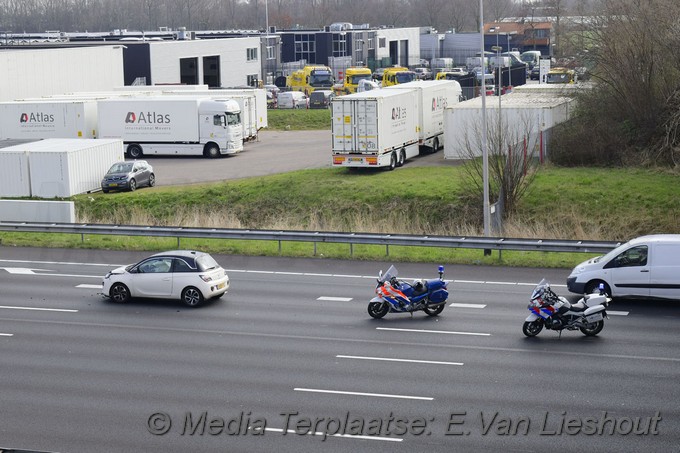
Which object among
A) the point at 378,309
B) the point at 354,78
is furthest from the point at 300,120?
the point at 378,309

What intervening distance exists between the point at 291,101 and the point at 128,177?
3083cm

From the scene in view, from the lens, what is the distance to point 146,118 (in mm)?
49250

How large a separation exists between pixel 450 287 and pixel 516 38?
3843 inches

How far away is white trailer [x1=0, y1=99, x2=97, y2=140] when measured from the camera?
51.3 m

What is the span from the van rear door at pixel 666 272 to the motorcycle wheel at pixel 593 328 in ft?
9.72

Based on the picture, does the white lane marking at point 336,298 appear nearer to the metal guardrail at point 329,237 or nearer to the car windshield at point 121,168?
the metal guardrail at point 329,237

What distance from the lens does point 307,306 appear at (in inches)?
859

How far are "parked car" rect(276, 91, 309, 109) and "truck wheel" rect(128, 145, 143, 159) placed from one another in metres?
22.3

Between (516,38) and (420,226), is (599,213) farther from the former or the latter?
(516,38)

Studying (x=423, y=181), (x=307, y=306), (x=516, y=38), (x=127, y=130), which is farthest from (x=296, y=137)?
(x=516, y=38)

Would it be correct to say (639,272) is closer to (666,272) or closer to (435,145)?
(666,272)

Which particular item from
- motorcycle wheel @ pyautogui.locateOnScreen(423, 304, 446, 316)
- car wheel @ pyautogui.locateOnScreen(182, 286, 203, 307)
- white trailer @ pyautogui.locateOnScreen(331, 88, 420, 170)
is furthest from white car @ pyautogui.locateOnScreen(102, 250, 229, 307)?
white trailer @ pyautogui.locateOnScreen(331, 88, 420, 170)

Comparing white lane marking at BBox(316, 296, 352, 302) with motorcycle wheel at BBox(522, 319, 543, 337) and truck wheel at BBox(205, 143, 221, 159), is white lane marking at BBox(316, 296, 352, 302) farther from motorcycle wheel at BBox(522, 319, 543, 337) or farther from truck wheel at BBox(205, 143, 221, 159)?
truck wheel at BBox(205, 143, 221, 159)

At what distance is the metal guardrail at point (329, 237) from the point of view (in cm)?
2589
